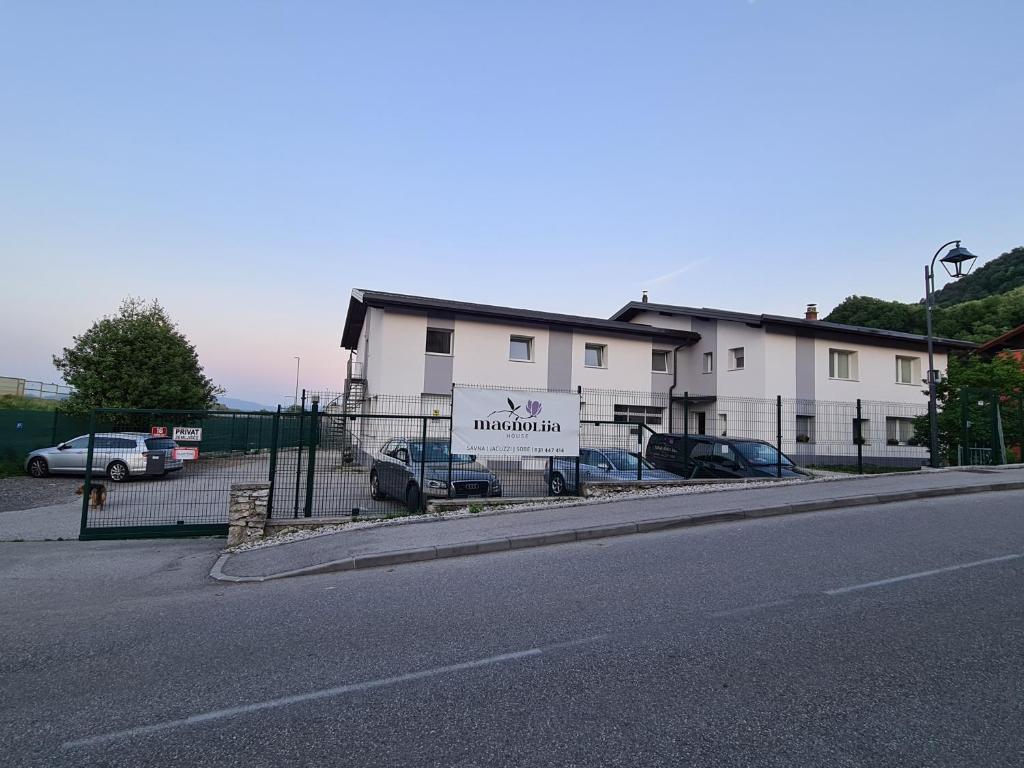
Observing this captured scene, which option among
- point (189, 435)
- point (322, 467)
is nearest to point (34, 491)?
point (189, 435)

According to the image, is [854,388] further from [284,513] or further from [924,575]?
[284,513]

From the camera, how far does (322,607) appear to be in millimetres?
5512

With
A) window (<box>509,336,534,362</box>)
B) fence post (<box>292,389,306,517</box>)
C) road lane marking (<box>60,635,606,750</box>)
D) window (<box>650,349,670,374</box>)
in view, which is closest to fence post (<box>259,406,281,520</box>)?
fence post (<box>292,389,306,517</box>)

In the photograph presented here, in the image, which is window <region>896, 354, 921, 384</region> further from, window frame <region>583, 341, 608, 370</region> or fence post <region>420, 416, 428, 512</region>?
fence post <region>420, 416, 428, 512</region>

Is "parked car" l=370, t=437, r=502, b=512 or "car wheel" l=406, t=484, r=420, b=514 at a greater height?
"parked car" l=370, t=437, r=502, b=512

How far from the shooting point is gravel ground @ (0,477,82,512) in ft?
43.6

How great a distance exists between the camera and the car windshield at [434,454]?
10.8 metres

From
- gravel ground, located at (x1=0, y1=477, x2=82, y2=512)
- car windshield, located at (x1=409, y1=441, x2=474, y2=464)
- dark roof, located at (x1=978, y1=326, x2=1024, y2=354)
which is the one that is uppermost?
dark roof, located at (x1=978, y1=326, x2=1024, y2=354)

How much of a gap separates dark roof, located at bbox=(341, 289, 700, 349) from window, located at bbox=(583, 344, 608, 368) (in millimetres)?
735

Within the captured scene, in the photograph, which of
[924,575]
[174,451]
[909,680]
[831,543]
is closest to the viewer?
[909,680]

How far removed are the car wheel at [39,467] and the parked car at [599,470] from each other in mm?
16667

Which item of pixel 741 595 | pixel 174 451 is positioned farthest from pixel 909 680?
pixel 174 451

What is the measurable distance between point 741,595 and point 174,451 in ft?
28.9

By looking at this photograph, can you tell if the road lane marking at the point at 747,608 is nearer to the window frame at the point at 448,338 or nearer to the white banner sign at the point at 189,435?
the white banner sign at the point at 189,435
